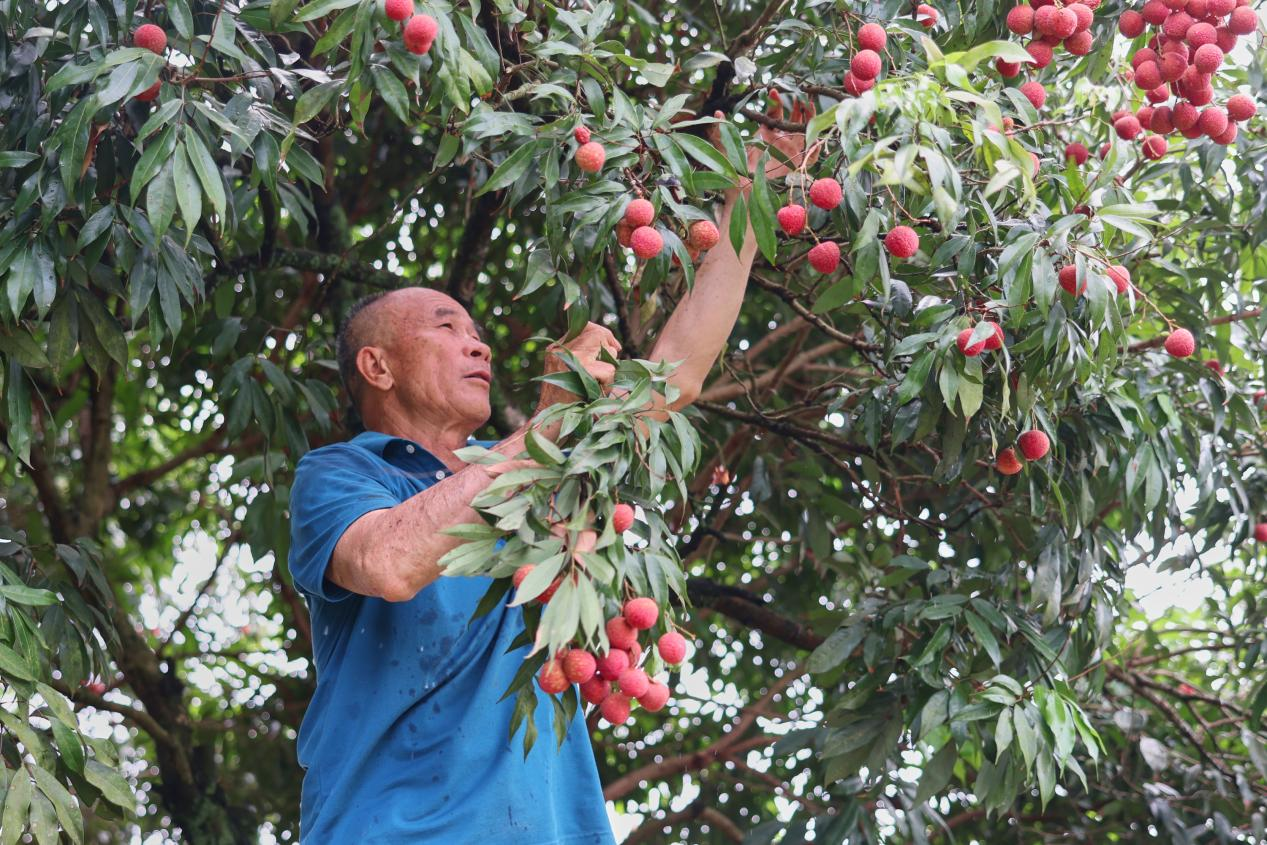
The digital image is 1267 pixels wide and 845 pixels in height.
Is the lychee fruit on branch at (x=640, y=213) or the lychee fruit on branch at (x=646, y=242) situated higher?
the lychee fruit on branch at (x=640, y=213)

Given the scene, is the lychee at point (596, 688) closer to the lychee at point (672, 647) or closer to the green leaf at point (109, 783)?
the lychee at point (672, 647)

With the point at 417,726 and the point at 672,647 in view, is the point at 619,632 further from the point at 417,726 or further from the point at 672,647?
the point at 417,726

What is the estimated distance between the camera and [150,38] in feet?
8.79

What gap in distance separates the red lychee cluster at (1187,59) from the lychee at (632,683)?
1.62 metres

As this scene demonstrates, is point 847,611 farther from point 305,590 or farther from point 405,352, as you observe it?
point 305,590

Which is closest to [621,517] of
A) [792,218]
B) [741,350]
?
[792,218]

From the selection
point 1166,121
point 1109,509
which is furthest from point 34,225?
point 1109,509

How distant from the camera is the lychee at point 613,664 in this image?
85.5 inches

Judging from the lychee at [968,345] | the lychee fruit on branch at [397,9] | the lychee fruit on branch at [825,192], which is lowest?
the lychee at [968,345]

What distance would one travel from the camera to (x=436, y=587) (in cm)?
274

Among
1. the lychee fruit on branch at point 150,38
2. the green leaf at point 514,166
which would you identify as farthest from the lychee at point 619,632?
the lychee fruit on branch at point 150,38

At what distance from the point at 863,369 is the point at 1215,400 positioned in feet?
3.56

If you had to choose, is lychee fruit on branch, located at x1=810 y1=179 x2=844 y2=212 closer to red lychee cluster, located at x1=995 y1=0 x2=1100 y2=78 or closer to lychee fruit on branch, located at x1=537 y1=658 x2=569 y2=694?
red lychee cluster, located at x1=995 y1=0 x2=1100 y2=78

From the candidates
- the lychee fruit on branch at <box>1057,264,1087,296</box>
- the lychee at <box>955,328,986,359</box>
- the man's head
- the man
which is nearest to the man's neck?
the man's head
